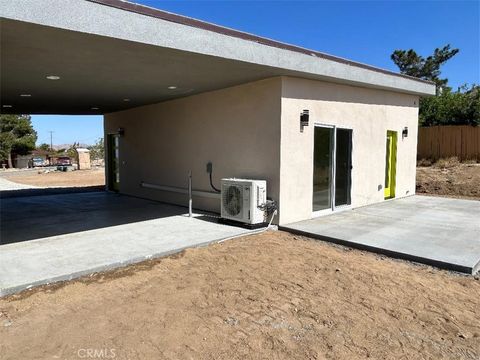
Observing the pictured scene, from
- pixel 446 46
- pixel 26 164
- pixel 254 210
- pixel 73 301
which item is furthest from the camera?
pixel 26 164

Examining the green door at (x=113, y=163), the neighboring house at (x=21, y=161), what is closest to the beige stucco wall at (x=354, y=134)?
the green door at (x=113, y=163)

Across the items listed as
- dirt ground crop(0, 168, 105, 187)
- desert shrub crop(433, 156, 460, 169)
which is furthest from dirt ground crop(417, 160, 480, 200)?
dirt ground crop(0, 168, 105, 187)

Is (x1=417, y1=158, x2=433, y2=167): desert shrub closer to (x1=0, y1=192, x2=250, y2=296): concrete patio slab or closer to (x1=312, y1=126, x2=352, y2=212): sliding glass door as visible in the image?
(x1=312, y1=126, x2=352, y2=212): sliding glass door

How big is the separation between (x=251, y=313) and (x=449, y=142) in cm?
1789

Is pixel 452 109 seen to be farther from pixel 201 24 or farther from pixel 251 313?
pixel 251 313

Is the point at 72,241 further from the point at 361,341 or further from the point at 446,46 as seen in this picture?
the point at 446,46

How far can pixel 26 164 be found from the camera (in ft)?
132

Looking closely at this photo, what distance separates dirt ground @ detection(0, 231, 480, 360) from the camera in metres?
2.83

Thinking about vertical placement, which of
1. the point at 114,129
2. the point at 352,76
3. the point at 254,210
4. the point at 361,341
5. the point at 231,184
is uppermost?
the point at 352,76

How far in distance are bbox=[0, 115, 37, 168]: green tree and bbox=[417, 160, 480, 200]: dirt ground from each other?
40056mm

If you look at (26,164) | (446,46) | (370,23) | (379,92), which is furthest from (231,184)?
(26,164)

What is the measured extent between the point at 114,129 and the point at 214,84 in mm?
6689

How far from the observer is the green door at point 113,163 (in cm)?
1299

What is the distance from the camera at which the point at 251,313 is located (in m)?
3.44
